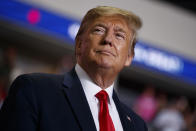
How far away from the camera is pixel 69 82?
5.98 feet

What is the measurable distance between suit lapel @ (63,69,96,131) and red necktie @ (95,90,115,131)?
64 mm

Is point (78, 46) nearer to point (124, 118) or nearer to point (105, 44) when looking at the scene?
point (105, 44)

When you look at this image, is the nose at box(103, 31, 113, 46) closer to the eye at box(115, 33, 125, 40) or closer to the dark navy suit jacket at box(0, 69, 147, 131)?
the eye at box(115, 33, 125, 40)

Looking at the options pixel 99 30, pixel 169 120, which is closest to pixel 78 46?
pixel 99 30

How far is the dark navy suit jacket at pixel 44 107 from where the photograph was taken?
1.61 meters

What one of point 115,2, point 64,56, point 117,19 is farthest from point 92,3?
point 117,19

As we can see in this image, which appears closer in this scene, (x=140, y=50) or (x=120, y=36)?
(x=120, y=36)

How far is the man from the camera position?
163 centimetres

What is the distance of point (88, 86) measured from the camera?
73.0 inches

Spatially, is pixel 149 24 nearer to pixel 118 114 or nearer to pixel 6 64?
pixel 6 64

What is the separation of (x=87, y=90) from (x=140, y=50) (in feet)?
15.9

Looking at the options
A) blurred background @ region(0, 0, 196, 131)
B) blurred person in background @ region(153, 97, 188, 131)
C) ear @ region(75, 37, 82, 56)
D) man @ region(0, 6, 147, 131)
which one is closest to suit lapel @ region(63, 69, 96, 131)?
man @ region(0, 6, 147, 131)

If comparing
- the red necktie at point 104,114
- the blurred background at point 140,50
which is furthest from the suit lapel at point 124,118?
the blurred background at point 140,50

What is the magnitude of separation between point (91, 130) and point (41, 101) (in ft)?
0.65
